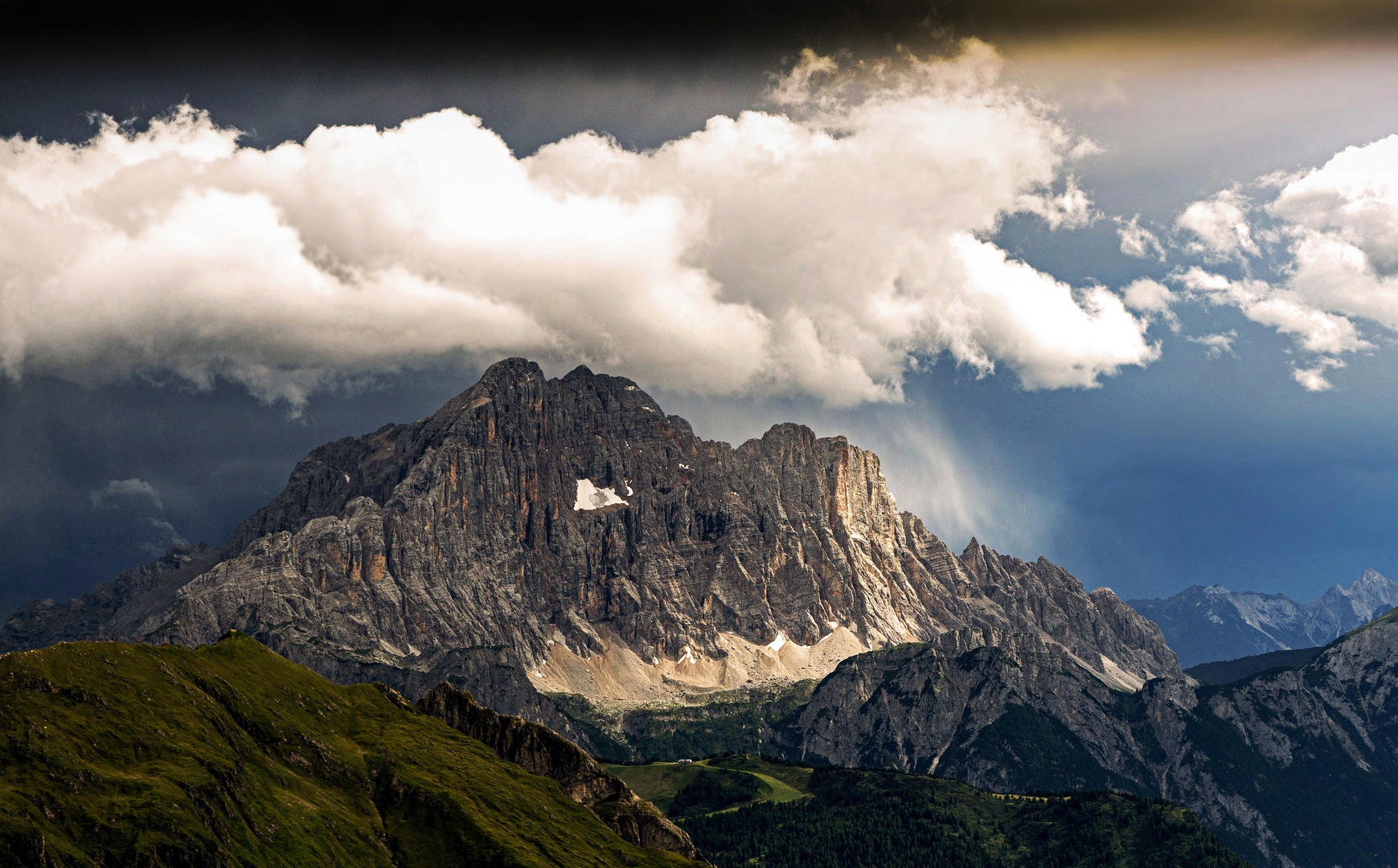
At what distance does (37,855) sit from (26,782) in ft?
62.3

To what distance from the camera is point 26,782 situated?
7820 inches

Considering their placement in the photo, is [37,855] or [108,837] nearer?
[37,855]

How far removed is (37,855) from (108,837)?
47.9 feet

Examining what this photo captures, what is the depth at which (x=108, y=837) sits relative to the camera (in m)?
198

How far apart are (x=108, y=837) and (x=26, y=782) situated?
1565cm

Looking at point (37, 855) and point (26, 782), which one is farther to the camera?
point (26, 782)

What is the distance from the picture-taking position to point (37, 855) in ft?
602
